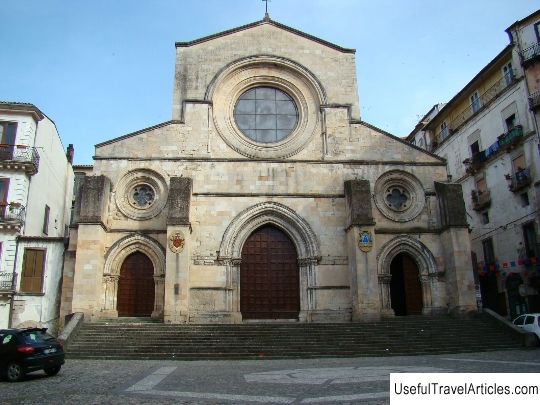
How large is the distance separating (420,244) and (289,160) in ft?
21.9

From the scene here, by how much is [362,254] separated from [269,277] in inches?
164

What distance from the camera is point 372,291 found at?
2009cm

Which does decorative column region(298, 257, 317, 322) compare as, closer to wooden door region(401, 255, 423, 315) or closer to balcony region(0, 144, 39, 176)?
wooden door region(401, 255, 423, 315)

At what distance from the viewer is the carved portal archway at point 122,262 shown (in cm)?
2091

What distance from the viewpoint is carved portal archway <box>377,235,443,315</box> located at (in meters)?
21.6

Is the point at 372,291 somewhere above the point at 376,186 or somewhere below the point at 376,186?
below

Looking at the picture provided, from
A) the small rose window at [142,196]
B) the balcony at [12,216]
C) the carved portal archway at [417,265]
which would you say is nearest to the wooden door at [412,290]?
the carved portal archway at [417,265]

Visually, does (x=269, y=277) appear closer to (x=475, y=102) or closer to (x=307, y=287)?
(x=307, y=287)

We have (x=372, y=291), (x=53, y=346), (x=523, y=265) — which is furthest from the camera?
(x=523, y=265)

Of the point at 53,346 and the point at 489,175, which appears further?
the point at 489,175

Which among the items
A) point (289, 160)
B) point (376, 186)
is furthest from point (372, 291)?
point (289, 160)

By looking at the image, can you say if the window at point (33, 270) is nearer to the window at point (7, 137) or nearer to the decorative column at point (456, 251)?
the window at point (7, 137)

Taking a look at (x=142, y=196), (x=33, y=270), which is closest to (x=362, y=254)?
(x=142, y=196)

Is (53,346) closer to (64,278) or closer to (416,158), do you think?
(64,278)
